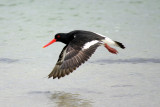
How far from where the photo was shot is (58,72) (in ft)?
18.8

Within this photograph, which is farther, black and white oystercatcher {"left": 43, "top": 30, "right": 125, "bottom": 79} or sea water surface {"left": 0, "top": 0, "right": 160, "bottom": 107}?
black and white oystercatcher {"left": 43, "top": 30, "right": 125, "bottom": 79}

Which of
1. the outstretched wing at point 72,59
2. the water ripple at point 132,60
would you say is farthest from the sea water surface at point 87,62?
the outstretched wing at point 72,59

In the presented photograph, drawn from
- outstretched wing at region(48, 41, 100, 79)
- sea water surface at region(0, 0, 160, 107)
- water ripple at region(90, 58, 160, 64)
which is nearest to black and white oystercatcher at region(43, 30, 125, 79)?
outstretched wing at region(48, 41, 100, 79)

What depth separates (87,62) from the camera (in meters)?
6.97

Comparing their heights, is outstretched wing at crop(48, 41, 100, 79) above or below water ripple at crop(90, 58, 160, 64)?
above

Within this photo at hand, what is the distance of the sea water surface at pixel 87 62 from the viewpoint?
5242mm

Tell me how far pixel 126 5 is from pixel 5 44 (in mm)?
4484

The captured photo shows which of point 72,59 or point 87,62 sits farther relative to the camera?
point 87,62

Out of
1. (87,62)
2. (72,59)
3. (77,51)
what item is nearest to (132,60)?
(87,62)

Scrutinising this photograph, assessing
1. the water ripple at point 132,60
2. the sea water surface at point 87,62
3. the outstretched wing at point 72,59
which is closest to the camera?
the sea water surface at point 87,62

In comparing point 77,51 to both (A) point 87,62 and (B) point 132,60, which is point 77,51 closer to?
(A) point 87,62

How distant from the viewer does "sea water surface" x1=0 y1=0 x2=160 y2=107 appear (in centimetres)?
524

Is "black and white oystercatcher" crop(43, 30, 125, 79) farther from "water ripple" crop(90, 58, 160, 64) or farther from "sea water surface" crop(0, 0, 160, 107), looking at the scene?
"water ripple" crop(90, 58, 160, 64)

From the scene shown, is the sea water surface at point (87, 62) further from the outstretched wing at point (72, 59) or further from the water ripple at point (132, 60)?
the outstretched wing at point (72, 59)
